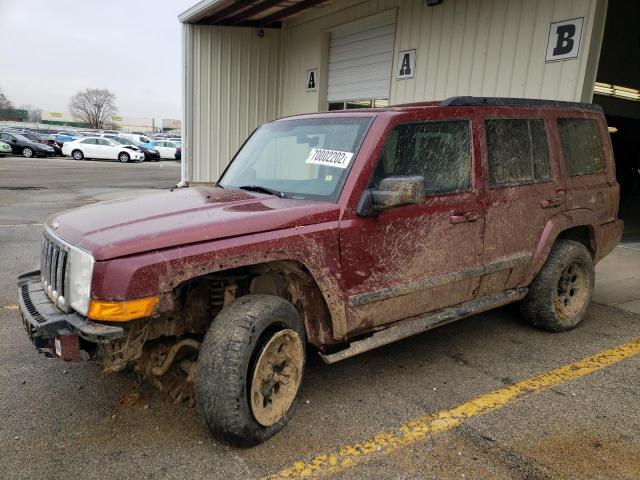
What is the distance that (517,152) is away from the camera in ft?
13.1

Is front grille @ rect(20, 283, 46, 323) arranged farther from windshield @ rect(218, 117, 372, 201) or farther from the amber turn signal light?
windshield @ rect(218, 117, 372, 201)

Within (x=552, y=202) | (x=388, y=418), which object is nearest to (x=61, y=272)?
(x=388, y=418)

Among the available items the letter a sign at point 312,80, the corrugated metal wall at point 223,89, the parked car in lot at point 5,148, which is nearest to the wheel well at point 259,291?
the letter a sign at point 312,80

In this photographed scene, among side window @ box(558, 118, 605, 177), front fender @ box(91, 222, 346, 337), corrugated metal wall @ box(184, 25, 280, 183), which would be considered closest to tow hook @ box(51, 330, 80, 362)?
front fender @ box(91, 222, 346, 337)

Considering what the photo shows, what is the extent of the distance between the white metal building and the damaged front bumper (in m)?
6.47

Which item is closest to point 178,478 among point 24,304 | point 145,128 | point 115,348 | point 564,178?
point 115,348

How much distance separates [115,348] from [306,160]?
5.57ft

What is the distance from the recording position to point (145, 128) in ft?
363

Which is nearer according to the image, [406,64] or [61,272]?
[61,272]

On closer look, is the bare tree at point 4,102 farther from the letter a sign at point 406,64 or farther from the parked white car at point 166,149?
the letter a sign at point 406,64

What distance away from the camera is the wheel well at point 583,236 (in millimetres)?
4688

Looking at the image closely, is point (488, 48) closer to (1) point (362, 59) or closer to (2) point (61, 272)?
(1) point (362, 59)

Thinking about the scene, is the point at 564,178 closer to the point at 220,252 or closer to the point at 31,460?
the point at 220,252

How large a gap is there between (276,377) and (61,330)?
117cm
